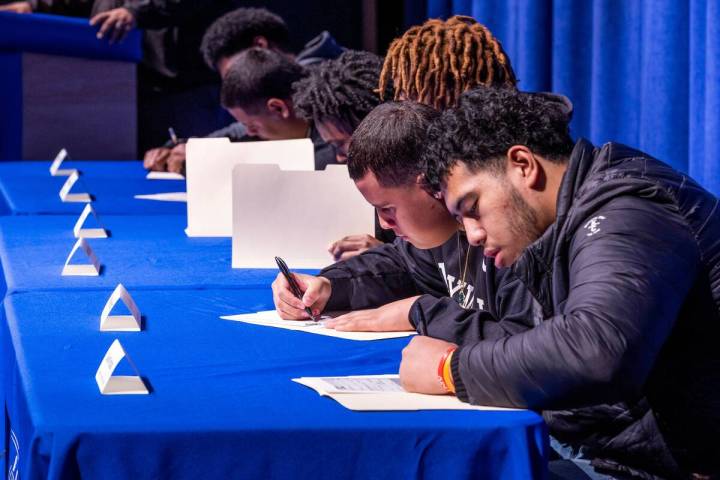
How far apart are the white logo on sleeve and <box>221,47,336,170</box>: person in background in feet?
6.06

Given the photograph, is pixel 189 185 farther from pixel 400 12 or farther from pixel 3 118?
pixel 400 12

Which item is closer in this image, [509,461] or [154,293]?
[509,461]

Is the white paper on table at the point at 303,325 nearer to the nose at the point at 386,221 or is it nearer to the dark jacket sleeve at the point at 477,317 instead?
the dark jacket sleeve at the point at 477,317

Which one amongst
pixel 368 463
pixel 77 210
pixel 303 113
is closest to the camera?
pixel 368 463

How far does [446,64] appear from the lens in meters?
2.06

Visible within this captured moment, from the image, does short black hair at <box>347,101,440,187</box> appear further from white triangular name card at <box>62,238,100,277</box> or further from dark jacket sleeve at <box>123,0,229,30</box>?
dark jacket sleeve at <box>123,0,229,30</box>

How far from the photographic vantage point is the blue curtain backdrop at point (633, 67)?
2889mm

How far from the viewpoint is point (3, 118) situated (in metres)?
4.73

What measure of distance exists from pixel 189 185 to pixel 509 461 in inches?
60.1

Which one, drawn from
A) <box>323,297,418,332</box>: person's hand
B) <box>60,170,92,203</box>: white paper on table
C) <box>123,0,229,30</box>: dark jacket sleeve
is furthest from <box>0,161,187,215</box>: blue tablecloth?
<box>323,297,418,332</box>: person's hand

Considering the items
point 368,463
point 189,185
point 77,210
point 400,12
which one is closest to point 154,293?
point 189,185

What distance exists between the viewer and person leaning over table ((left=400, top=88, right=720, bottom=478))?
116cm

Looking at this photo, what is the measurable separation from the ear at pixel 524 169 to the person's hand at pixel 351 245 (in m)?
0.77

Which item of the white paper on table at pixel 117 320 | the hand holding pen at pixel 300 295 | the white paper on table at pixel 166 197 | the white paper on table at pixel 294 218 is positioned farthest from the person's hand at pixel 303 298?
the white paper on table at pixel 166 197
